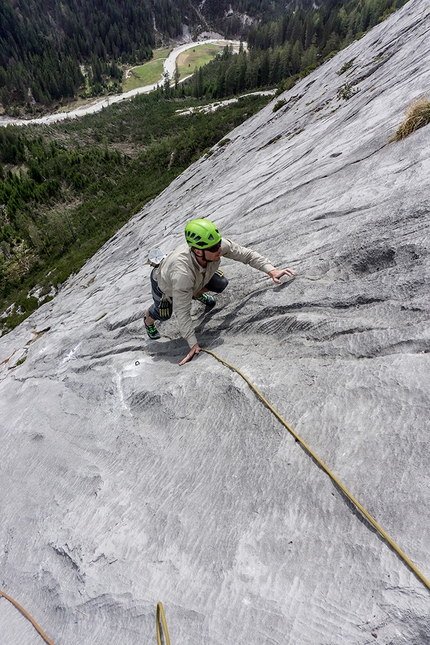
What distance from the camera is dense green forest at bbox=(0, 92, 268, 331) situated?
32688mm

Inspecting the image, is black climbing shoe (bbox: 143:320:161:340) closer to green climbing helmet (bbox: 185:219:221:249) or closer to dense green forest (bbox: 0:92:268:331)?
green climbing helmet (bbox: 185:219:221:249)

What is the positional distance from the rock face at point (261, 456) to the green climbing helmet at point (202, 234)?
1.78 meters

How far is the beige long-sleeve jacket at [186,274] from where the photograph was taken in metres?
5.54

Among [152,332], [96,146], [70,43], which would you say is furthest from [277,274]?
[70,43]

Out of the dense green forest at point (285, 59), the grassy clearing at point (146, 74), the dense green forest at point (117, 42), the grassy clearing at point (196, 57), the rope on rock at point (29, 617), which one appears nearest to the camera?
the rope on rock at point (29, 617)

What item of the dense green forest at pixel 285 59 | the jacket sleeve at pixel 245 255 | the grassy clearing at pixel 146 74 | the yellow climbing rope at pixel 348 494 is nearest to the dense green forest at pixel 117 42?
the dense green forest at pixel 285 59

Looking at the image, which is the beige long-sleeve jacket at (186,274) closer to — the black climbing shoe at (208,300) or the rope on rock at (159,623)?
the black climbing shoe at (208,300)

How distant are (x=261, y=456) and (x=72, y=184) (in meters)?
56.9

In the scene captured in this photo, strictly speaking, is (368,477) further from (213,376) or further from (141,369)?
(141,369)

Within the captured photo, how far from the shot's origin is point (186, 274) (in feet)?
18.0

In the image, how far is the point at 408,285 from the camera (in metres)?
4.53

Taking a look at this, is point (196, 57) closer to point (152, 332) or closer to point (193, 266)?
point (152, 332)

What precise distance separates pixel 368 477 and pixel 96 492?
12.6 feet

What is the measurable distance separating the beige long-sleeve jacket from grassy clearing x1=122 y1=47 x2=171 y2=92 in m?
158
